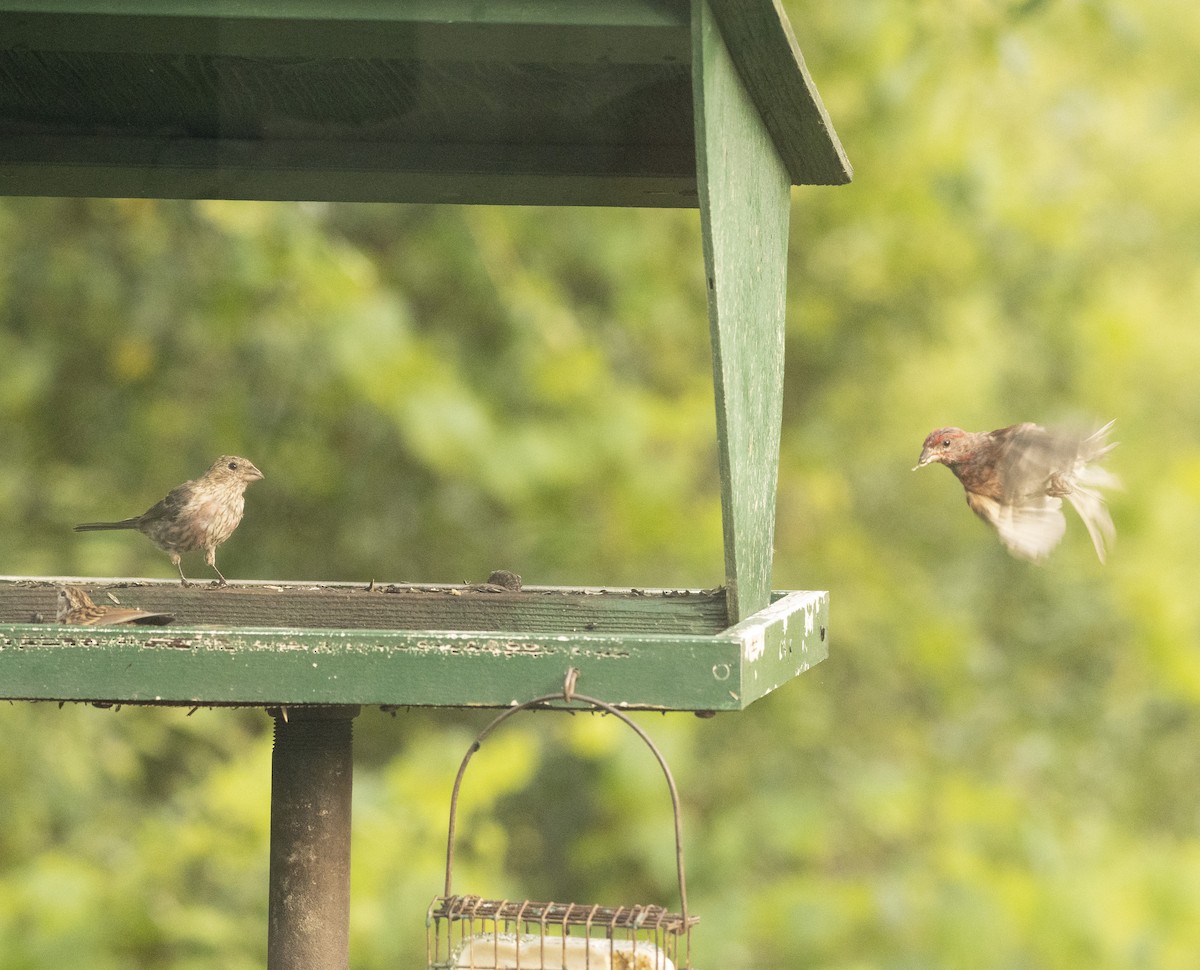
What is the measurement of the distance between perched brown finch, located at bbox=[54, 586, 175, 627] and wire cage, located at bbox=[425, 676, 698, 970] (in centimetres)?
44

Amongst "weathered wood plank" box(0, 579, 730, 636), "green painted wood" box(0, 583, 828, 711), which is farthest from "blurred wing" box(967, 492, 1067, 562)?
"green painted wood" box(0, 583, 828, 711)

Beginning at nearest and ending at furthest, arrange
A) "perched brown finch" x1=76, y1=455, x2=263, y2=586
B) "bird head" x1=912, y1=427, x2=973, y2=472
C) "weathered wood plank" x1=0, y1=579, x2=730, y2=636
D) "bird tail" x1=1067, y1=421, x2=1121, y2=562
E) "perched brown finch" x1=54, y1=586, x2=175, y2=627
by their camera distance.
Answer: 1. "perched brown finch" x1=54, y1=586, x2=175, y2=627
2. "weathered wood plank" x1=0, y1=579, x2=730, y2=636
3. "bird tail" x1=1067, y1=421, x2=1121, y2=562
4. "perched brown finch" x1=76, y1=455, x2=263, y2=586
5. "bird head" x1=912, y1=427, x2=973, y2=472

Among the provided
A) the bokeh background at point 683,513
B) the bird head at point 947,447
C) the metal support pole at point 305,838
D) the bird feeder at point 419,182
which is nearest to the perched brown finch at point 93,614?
the bird feeder at point 419,182

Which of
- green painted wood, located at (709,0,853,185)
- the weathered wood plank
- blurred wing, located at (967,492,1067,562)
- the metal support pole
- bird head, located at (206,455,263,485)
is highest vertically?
green painted wood, located at (709,0,853,185)

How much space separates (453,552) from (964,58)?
2.50 meters

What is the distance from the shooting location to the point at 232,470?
10.1 ft

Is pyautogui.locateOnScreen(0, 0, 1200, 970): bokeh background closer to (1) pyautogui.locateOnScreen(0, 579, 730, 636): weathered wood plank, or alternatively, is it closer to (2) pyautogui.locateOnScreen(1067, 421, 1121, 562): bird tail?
(2) pyautogui.locateOnScreen(1067, 421, 1121, 562): bird tail

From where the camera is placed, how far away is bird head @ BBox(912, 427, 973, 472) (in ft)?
10.3

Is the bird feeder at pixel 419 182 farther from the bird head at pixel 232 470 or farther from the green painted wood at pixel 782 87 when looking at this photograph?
the bird head at pixel 232 470

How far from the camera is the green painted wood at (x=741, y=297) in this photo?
6.47 feet

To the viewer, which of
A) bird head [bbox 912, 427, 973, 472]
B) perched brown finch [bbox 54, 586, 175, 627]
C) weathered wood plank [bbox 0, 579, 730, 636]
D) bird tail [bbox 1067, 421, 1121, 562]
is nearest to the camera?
perched brown finch [bbox 54, 586, 175, 627]

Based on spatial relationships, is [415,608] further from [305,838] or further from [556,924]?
[556,924]

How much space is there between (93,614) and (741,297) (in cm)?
93

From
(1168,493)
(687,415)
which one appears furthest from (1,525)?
(1168,493)
